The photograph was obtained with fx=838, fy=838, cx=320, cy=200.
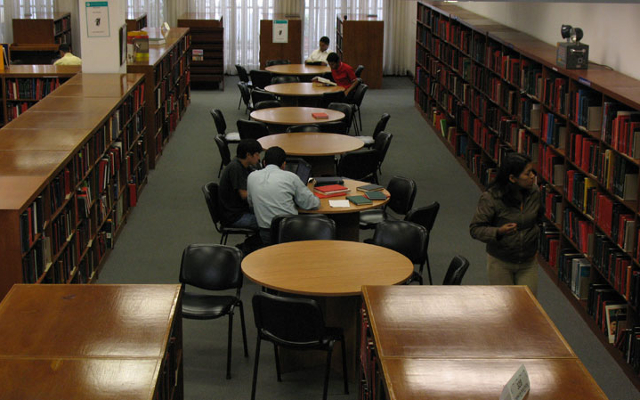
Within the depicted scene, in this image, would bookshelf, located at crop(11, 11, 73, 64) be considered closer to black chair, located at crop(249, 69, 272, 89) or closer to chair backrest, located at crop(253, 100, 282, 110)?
black chair, located at crop(249, 69, 272, 89)

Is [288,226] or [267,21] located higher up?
[267,21]

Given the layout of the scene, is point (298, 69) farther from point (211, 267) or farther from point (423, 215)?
point (211, 267)

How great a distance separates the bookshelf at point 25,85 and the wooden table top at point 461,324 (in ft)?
23.6

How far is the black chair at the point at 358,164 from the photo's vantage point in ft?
27.8

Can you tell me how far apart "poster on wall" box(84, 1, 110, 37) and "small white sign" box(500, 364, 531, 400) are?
7710 mm

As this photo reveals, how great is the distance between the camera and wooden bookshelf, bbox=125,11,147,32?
51.0ft

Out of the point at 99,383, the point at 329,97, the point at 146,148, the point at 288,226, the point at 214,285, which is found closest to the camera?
the point at 99,383

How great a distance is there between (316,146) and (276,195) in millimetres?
1899

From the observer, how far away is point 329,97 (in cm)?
1206

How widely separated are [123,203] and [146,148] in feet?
5.68

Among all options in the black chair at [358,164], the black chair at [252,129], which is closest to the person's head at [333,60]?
the black chair at [252,129]

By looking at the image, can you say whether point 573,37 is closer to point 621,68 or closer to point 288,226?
point 621,68

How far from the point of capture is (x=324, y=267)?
5414 millimetres

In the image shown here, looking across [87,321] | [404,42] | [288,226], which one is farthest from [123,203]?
[404,42]
